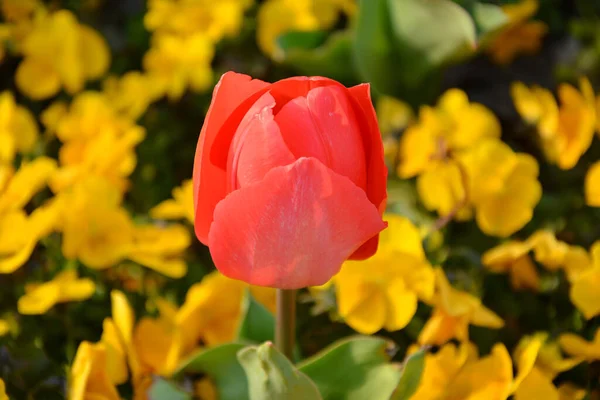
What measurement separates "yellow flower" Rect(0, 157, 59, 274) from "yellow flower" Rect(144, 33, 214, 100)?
0.33m

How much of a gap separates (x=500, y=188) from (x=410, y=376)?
30cm

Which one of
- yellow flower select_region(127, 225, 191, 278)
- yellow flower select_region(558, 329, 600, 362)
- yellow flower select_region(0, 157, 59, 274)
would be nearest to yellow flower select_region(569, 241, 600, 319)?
yellow flower select_region(558, 329, 600, 362)

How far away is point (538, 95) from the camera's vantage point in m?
0.98

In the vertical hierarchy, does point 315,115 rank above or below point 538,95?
above

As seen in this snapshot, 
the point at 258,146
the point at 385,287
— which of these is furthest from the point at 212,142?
the point at 385,287

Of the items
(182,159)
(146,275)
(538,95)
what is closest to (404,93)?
(538,95)

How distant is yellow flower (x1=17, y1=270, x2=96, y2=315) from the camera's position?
26.5 inches

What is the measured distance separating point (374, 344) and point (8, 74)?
37.0 inches

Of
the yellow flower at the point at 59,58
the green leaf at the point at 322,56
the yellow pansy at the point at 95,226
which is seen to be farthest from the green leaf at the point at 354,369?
the yellow flower at the point at 59,58

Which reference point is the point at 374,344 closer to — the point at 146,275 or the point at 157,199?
the point at 146,275

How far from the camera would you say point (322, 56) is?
3.44 feet

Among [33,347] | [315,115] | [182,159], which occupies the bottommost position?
[182,159]

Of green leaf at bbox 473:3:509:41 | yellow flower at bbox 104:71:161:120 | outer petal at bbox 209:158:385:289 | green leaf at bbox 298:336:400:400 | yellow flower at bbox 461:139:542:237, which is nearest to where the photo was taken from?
outer petal at bbox 209:158:385:289

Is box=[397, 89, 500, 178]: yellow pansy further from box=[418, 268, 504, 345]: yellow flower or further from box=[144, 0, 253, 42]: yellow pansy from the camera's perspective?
box=[144, 0, 253, 42]: yellow pansy
